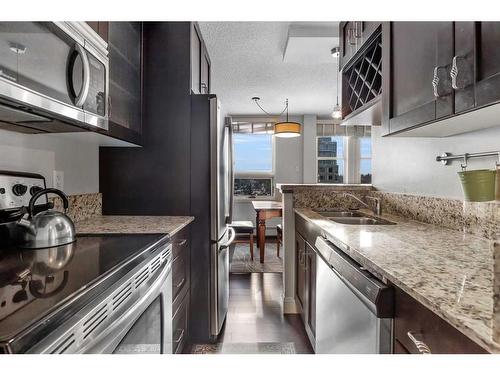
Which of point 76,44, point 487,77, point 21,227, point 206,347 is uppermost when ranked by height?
point 76,44

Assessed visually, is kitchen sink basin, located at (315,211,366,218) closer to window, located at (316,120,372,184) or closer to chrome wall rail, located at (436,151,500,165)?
chrome wall rail, located at (436,151,500,165)

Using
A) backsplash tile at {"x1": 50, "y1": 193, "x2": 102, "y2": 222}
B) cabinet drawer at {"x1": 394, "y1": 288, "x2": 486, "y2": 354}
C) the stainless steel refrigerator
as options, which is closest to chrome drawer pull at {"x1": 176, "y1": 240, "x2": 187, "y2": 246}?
the stainless steel refrigerator

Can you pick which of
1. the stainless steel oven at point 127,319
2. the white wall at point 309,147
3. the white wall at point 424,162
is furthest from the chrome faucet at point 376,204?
the white wall at point 309,147

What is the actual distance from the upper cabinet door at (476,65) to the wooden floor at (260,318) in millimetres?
1764

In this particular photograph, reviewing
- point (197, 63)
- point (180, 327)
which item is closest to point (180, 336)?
point (180, 327)

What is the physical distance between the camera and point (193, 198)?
85.4 inches

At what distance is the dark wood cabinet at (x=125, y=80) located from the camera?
5.30ft

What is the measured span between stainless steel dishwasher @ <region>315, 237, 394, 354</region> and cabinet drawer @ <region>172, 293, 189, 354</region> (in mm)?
786

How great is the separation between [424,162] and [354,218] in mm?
602

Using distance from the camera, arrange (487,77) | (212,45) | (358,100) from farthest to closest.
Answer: (212,45)
(358,100)
(487,77)

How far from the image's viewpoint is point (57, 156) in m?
1.70
